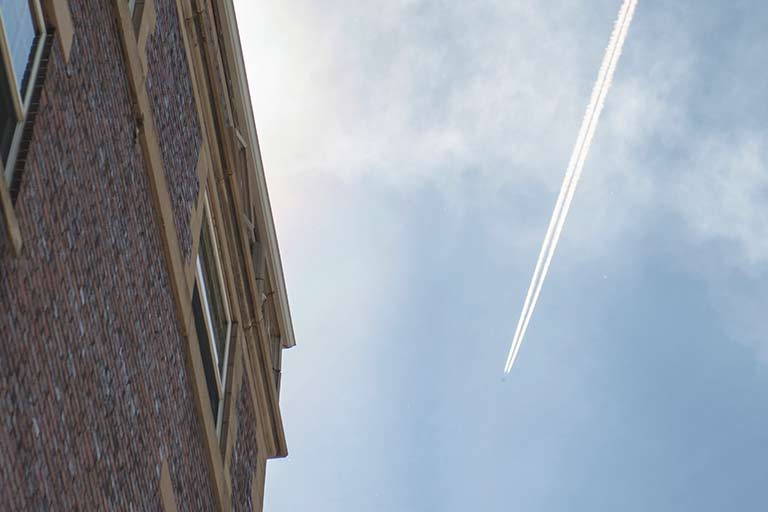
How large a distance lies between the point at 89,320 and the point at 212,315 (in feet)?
20.1

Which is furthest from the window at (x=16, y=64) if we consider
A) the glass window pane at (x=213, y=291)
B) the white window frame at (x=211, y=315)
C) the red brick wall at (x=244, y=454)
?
the red brick wall at (x=244, y=454)

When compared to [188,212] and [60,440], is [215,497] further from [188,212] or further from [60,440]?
[60,440]

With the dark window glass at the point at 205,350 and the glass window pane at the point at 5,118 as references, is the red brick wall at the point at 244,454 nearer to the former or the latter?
the dark window glass at the point at 205,350

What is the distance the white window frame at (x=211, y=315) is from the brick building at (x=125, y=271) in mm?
51

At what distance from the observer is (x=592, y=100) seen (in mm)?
30000

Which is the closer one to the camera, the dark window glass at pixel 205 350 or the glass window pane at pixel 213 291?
the dark window glass at pixel 205 350

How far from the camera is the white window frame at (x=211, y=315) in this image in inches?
610

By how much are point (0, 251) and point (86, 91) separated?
2983mm

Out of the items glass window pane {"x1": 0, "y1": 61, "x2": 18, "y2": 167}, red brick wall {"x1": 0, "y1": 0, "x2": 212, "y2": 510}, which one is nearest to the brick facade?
red brick wall {"x1": 0, "y1": 0, "x2": 212, "y2": 510}

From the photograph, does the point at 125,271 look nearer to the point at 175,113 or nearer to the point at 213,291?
the point at 175,113

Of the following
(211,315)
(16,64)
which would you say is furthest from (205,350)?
(16,64)

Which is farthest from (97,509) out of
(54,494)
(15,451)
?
(15,451)

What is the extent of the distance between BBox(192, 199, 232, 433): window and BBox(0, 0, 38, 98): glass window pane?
595 centimetres

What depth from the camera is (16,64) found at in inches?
360
